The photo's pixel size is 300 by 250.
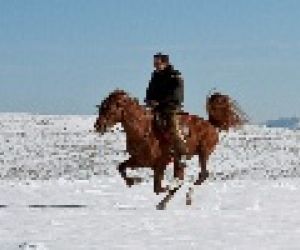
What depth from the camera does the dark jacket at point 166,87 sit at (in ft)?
48.1

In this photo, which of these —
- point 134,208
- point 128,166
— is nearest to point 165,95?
point 128,166

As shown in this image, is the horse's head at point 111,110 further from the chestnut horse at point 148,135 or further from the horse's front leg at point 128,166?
the horse's front leg at point 128,166

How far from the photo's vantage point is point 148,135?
14.8 meters

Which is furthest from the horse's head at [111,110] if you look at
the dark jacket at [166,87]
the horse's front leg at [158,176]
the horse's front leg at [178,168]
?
the horse's front leg at [178,168]

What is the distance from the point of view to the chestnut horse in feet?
47.0

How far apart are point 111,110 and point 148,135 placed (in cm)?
89

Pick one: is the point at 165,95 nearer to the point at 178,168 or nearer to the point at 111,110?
the point at 111,110

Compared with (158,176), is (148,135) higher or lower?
higher

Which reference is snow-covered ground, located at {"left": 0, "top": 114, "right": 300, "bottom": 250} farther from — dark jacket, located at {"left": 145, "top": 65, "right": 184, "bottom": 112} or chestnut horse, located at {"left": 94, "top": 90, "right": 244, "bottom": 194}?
dark jacket, located at {"left": 145, "top": 65, "right": 184, "bottom": 112}

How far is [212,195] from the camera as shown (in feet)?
62.3

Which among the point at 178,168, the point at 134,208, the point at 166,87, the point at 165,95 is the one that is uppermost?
the point at 166,87

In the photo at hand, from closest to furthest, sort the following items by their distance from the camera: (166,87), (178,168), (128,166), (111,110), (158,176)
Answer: (111,110) → (166,87) → (128,166) → (158,176) → (178,168)

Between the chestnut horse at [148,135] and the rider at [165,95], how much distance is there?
0.46ft

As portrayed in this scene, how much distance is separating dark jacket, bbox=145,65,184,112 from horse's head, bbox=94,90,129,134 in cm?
53
